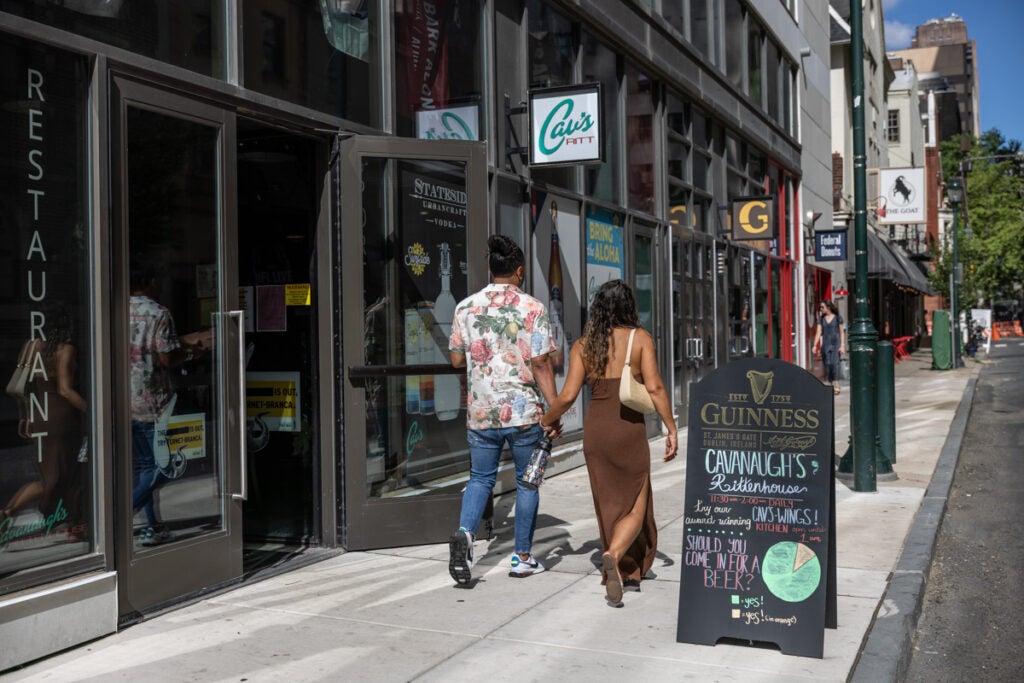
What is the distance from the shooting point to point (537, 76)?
10859mm

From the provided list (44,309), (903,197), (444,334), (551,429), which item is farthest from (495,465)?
(903,197)

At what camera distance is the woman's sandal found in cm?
556

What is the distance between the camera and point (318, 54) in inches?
282

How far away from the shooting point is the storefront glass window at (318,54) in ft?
21.5

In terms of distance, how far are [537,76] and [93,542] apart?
7163 millimetres

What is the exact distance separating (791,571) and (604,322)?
5.70 feet

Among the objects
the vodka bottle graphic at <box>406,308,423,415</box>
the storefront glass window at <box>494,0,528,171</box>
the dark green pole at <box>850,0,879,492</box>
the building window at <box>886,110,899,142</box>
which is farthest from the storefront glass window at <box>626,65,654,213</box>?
the building window at <box>886,110,899,142</box>

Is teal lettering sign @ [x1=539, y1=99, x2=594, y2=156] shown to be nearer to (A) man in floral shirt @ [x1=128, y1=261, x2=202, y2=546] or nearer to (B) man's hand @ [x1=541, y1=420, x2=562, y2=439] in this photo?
(B) man's hand @ [x1=541, y1=420, x2=562, y2=439]

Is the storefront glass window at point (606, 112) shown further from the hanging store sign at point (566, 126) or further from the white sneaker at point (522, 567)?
the white sneaker at point (522, 567)

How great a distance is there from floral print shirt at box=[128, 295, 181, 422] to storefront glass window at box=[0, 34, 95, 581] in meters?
0.40

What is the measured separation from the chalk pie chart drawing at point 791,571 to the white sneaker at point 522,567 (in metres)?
1.83

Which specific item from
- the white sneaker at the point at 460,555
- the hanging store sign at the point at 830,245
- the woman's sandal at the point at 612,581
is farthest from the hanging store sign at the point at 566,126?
the hanging store sign at the point at 830,245

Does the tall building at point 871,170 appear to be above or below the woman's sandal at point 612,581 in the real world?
above

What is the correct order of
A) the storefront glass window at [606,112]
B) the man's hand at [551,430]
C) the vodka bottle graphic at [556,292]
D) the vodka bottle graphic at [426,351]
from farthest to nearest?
1. the storefront glass window at [606,112]
2. the vodka bottle graphic at [556,292]
3. the vodka bottle graphic at [426,351]
4. the man's hand at [551,430]
